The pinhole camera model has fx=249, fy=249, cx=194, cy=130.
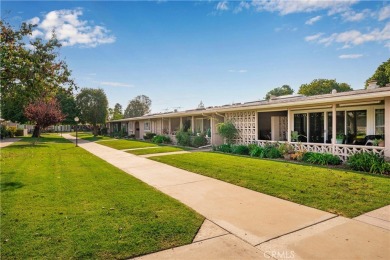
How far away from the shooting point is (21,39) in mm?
10484

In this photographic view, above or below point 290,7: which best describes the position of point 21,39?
below

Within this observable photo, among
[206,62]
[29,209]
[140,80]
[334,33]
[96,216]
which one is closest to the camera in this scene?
[96,216]

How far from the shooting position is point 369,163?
896 cm

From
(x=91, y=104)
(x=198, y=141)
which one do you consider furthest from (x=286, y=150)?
(x=91, y=104)

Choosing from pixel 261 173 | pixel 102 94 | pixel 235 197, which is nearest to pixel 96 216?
pixel 235 197

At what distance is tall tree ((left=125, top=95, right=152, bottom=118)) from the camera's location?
9631 centimetres

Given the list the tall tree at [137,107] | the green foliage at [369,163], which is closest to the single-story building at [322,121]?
the green foliage at [369,163]

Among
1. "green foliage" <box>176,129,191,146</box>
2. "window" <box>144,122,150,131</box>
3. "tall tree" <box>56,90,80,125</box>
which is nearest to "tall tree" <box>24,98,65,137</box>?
"window" <box>144,122,150,131</box>

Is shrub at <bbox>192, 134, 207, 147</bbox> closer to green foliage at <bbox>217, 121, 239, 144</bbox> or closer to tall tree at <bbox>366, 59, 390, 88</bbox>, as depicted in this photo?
green foliage at <bbox>217, 121, 239, 144</bbox>

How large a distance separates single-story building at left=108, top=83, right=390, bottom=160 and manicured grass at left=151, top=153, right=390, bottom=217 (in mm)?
3010

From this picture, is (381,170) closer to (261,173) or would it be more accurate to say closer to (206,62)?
(261,173)

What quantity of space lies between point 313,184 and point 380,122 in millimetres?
6957

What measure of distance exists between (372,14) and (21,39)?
15106 millimetres

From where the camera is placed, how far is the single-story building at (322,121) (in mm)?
10391
